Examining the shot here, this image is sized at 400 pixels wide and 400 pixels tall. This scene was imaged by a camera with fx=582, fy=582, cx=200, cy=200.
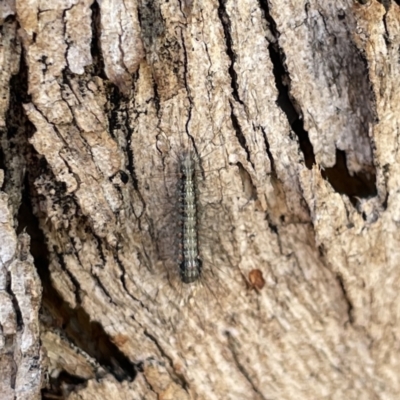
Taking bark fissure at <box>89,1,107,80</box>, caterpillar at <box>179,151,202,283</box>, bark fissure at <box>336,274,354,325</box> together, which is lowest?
bark fissure at <box>336,274,354,325</box>

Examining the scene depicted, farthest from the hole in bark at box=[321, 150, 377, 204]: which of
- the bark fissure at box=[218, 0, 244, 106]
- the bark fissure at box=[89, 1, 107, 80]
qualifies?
the bark fissure at box=[89, 1, 107, 80]

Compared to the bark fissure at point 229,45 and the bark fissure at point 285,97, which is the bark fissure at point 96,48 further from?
the bark fissure at point 285,97

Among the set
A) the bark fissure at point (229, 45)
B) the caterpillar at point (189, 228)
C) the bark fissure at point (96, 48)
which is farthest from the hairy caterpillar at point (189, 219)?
the bark fissure at point (96, 48)

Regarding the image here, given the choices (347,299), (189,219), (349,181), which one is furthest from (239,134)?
(347,299)

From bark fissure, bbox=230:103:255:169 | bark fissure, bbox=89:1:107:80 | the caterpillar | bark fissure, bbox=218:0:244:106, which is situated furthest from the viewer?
the caterpillar

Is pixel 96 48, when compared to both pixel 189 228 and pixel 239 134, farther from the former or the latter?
pixel 189 228

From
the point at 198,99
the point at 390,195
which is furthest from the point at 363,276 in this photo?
the point at 198,99

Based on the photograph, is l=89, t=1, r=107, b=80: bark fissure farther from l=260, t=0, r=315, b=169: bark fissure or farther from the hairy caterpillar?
l=260, t=0, r=315, b=169: bark fissure

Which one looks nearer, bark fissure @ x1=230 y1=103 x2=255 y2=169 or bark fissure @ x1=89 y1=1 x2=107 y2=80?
bark fissure @ x1=89 y1=1 x2=107 y2=80
